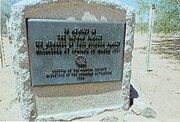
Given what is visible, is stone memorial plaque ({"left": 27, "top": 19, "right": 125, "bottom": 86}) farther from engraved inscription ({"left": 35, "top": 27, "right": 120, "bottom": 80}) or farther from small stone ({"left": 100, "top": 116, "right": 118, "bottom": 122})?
small stone ({"left": 100, "top": 116, "right": 118, "bottom": 122})

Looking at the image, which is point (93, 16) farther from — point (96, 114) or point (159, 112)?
point (159, 112)

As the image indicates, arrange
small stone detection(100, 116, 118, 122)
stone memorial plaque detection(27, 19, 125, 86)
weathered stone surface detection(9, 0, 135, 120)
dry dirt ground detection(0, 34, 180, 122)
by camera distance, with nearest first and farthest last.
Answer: weathered stone surface detection(9, 0, 135, 120) → stone memorial plaque detection(27, 19, 125, 86) → small stone detection(100, 116, 118, 122) → dry dirt ground detection(0, 34, 180, 122)

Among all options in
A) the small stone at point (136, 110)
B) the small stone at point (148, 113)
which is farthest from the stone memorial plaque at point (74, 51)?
the small stone at point (148, 113)

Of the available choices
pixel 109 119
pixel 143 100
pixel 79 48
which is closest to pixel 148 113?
pixel 143 100

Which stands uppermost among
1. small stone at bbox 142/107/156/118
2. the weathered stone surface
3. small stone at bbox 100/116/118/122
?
the weathered stone surface

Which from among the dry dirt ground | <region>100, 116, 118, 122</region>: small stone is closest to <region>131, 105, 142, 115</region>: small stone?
the dry dirt ground

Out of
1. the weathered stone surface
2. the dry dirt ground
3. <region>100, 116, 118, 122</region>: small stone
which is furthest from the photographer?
the dry dirt ground

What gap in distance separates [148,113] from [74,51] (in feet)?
5.70

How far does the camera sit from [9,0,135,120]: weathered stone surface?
Result: 11.6ft

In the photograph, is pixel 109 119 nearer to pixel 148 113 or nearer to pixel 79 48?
pixel 148 113

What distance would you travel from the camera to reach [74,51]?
3.88m

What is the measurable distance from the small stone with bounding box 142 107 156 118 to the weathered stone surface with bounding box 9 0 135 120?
36 centimetres

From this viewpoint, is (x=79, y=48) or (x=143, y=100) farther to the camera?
(x=143, y=100)

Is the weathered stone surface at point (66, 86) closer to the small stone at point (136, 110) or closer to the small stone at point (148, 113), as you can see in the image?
the small stone at point (136, 110)
